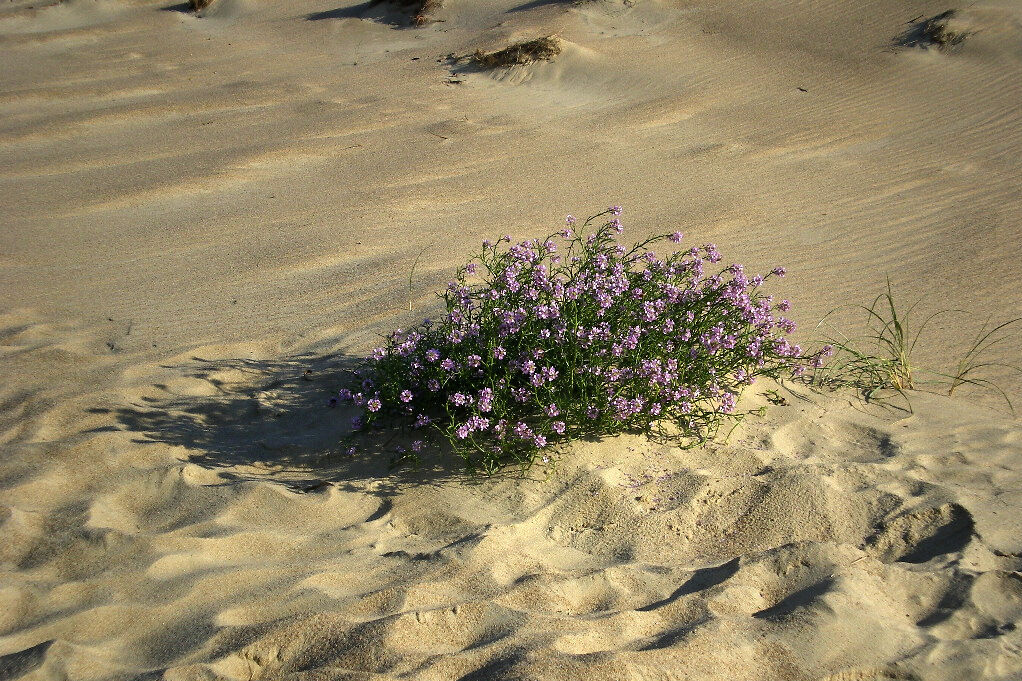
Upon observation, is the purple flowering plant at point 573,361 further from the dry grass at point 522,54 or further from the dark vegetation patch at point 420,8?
the dark vegetation patch at point 420,8

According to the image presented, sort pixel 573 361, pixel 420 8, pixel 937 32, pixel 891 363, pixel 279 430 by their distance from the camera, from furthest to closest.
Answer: pixel 420 8 → pixel 937 32 → pixel 891 363 → pixel 279 430 → pixel 573 361

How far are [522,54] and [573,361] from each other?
26.1 ft

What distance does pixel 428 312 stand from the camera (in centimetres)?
486

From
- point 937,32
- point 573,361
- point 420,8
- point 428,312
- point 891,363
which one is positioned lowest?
point 891,363

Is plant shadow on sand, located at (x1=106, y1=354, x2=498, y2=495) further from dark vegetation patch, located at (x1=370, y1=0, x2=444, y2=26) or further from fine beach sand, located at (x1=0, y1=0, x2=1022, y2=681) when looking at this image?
dark vegetation patch, located at (x1=370, y1=0, x2=444, y2=26)

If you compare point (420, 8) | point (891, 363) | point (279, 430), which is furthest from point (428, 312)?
point (420, 8)

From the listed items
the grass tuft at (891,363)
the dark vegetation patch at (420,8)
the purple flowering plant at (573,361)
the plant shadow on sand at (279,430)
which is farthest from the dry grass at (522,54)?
the purple flowering plant at (573,361)

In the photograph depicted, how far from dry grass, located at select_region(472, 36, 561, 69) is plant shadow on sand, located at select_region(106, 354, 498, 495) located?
6948 mm

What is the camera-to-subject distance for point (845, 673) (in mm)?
2322

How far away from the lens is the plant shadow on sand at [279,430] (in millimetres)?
3410

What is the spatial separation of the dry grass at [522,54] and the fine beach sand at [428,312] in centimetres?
15

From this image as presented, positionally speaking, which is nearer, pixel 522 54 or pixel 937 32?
pixel 937 32

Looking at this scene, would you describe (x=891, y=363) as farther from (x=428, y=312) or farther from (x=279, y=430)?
(x=279, y=430)

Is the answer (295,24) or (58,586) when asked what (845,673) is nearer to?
(58,586)
